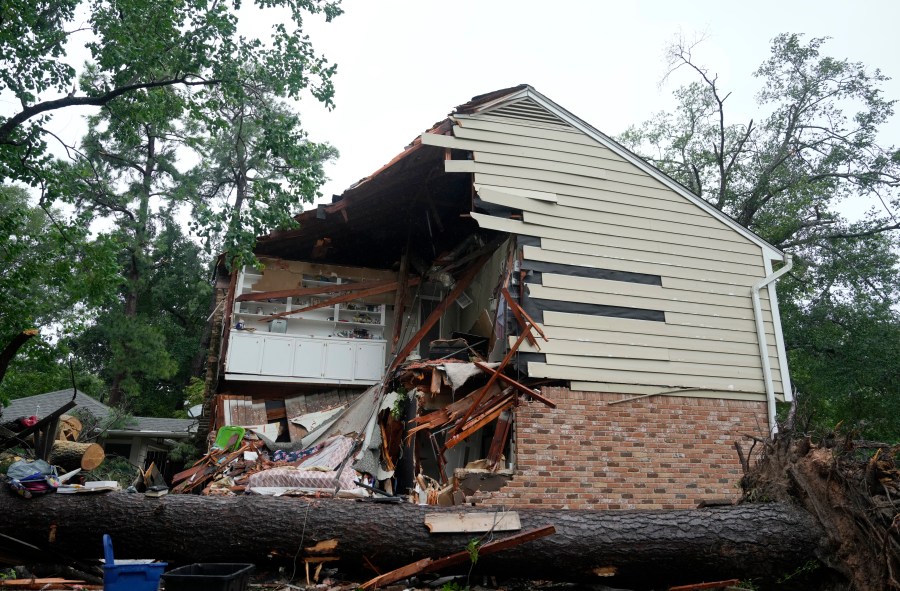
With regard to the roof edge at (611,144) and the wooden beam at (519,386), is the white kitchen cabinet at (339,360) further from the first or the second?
the roof edge at (611,144)

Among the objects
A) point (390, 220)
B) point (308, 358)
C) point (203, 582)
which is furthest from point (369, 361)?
point (203, 582)

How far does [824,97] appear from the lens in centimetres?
1983

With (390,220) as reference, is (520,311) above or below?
below

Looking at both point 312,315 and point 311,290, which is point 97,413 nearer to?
point 312,315

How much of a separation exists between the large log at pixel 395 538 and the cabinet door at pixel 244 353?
6.33 meters

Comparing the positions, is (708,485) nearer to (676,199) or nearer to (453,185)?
(676,199)

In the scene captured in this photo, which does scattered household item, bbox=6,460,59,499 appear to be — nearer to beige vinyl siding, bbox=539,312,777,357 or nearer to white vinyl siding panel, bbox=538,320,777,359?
white vinyl siding panel, bbox=538,320,777,359

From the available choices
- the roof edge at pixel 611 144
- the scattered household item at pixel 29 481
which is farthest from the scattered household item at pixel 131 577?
the roof edge at pixel 611 144

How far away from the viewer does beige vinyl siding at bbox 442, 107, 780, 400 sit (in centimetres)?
990

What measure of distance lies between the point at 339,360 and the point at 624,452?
19.6 ft

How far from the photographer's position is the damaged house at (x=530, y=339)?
9.35 meters

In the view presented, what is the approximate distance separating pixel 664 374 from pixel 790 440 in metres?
3.69

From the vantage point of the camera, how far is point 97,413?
21.4 meters

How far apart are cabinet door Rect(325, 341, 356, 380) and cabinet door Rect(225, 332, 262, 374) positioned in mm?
→ 1344
